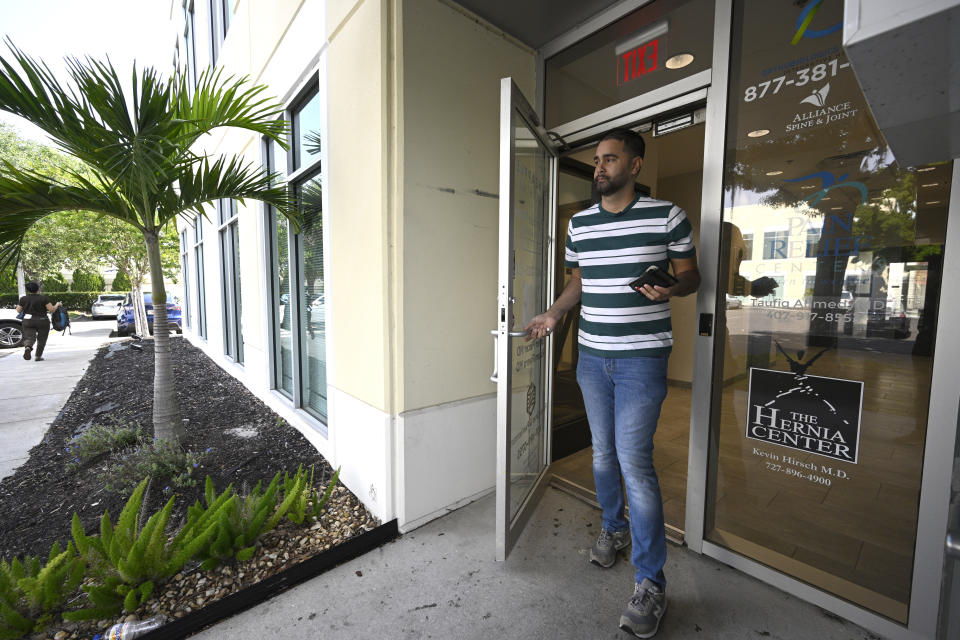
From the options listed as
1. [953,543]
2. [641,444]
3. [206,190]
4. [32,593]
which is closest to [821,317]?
[641,444]

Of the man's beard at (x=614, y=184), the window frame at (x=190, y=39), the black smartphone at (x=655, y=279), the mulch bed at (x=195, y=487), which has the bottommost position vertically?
the mulch bed at (x=195, y=487)

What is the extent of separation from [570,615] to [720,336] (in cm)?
139

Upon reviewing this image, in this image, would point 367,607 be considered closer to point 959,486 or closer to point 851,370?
point 959,486

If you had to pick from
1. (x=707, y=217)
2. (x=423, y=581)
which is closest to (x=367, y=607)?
(x=423, y=581)

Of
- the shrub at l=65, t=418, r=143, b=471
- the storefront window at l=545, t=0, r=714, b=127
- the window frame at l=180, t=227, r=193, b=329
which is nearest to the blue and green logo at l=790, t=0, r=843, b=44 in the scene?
the storefront window at l=545, t=0, r=714, b=127

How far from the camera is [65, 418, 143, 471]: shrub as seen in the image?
3.46m

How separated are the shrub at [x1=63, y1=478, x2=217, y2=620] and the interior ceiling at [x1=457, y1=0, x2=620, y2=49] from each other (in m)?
2.97

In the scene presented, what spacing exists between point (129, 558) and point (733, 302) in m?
2.83

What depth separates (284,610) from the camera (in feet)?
5.95

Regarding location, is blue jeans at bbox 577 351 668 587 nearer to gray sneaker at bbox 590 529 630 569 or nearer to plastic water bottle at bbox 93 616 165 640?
gray sneaker at bbox 590 529 630 569

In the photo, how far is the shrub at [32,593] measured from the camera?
1.59 m

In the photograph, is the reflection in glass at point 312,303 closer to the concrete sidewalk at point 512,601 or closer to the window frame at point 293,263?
the window frame at point 293,263

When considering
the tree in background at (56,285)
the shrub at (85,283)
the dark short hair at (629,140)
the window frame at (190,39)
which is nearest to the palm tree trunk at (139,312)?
the window frame at (190,39)

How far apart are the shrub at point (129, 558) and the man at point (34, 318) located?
9.35m
